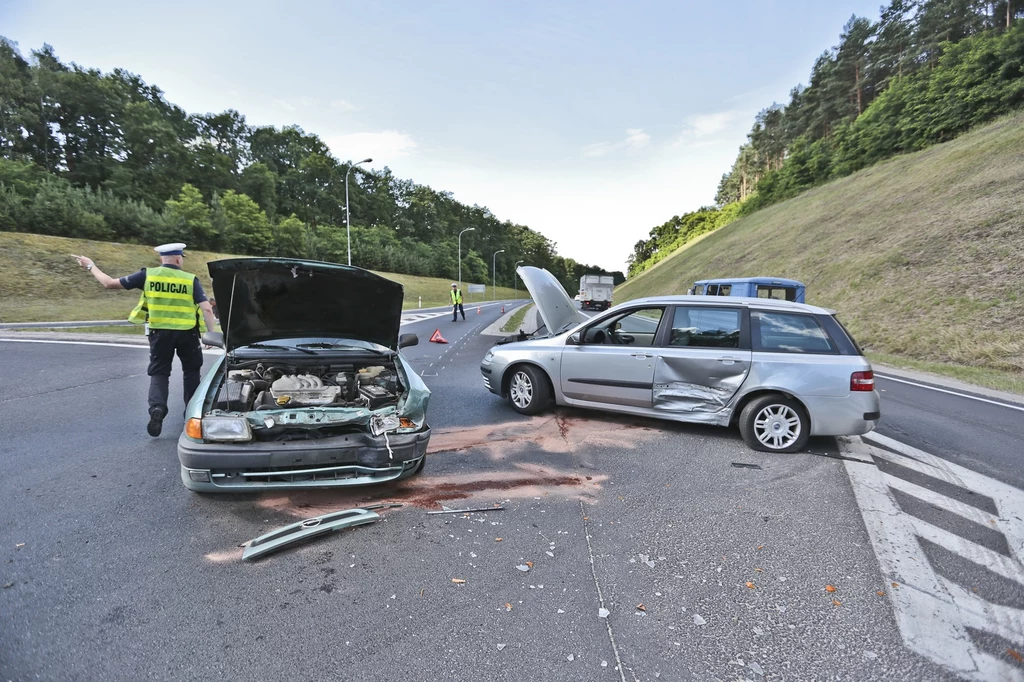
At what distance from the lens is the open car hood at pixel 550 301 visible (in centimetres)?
641

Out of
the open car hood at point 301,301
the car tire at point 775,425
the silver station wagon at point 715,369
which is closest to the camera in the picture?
the open car hood at point 301,301

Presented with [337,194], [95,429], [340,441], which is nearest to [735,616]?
[340,441]

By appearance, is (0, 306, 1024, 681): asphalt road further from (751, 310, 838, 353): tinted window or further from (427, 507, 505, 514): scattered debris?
(751, 310, 838, 353): tinted window

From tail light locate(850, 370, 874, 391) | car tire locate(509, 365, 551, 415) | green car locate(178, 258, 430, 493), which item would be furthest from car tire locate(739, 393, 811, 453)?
green car locate(178, 258, 430, 493)

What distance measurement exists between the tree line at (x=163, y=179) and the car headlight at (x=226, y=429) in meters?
36.8

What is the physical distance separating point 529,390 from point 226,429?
352 cm

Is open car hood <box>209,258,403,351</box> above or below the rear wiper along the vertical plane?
above

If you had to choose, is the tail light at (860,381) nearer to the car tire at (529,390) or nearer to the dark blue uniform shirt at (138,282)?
the car tire at (529,390)

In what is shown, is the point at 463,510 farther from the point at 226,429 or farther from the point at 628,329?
the point at 628,329

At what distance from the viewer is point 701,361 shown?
16.0 ft

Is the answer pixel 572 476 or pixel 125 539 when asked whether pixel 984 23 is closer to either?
pixel 572 476

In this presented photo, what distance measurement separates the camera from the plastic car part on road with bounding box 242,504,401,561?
276 centimetres

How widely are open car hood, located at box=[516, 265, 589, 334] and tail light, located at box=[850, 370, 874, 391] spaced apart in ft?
10.2

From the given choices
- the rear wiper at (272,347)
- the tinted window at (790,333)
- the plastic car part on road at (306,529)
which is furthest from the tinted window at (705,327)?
the rear wiper at (272,347)
